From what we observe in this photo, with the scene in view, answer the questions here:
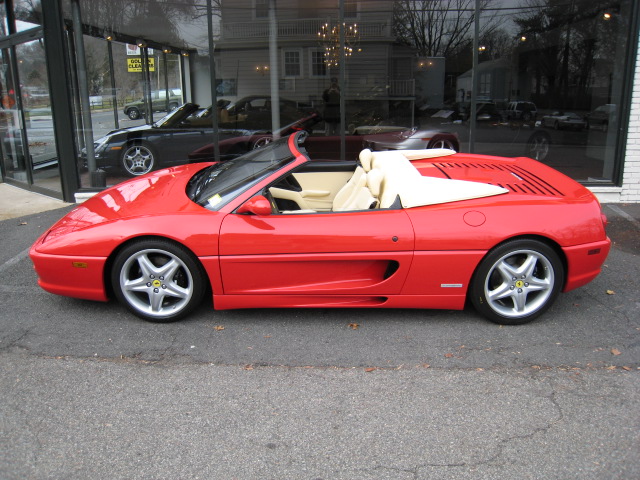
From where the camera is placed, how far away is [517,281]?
3.95 metres

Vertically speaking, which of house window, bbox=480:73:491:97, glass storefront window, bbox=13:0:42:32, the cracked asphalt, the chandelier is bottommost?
the cracked asphalt

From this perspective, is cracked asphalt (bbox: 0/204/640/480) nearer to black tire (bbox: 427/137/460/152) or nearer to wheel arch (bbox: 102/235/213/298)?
wheel arch (bbox: 102/235/213/298)

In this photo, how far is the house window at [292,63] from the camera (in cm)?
871

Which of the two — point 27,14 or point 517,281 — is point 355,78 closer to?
point 27,14

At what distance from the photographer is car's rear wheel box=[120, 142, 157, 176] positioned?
28.6 ft

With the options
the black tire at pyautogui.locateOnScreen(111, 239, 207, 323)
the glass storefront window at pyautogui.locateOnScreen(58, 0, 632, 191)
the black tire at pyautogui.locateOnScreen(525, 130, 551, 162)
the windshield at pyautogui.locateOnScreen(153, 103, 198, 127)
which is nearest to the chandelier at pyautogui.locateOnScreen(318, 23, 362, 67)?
the glass storefront window at pyautogui.locateOnScreen(58, 0, 632, 191)

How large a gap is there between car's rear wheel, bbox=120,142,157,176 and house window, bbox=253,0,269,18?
2.71 m

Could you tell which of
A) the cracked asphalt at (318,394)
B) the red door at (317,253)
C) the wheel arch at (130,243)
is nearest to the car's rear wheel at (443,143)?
the cracked asphalt at (318,394)

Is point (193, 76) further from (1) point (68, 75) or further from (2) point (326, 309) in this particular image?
(2) point (326, 309)

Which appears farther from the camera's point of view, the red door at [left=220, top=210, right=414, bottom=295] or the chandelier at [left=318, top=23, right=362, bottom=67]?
the chandelier at [left=318, top=23, right=362, bottom=67]

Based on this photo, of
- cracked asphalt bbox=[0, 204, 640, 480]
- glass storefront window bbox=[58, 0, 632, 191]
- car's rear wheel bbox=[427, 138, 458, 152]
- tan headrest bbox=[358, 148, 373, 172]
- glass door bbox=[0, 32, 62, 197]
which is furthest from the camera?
car's rear wheel bbox=[427, 138, 458, 152]

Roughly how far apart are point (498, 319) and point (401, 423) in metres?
1.47

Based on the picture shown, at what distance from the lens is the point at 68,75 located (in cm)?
803

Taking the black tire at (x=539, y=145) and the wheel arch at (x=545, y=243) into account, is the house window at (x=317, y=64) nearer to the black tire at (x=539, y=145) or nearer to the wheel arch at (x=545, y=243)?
the black tire at (x=539, y=145)
